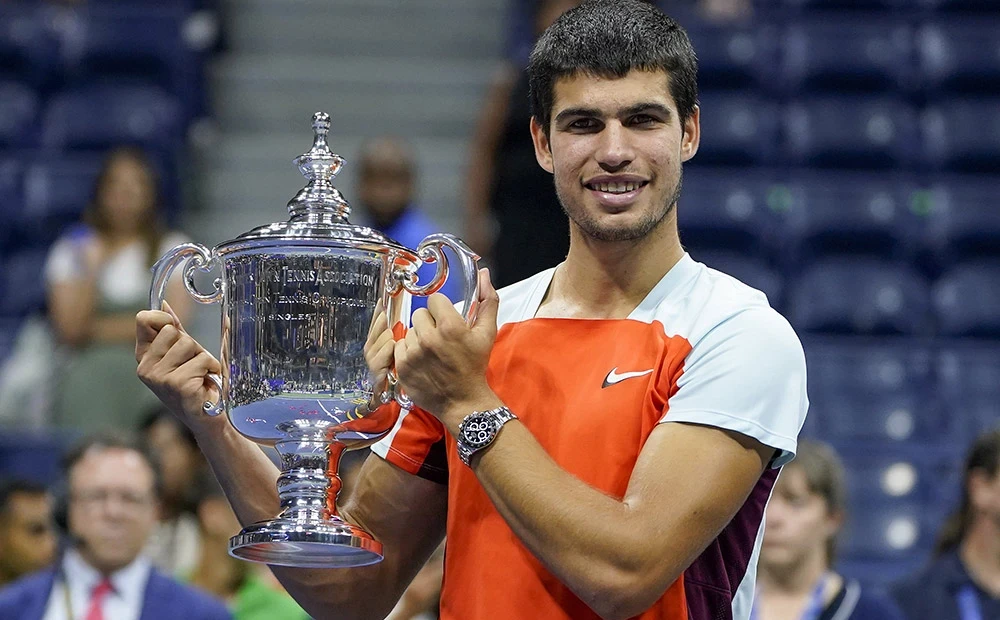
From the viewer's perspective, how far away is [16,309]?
698 cm

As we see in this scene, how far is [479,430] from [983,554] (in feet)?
9.87

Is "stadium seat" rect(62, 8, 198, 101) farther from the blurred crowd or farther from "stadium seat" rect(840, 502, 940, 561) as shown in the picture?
"stadium seat" rect(840, 502, 940, 561)

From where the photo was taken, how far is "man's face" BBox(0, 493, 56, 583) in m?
5.31

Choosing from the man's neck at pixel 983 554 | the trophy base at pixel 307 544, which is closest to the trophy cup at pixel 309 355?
the trophy base at pixel 307 544

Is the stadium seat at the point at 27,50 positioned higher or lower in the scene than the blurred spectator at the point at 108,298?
higher

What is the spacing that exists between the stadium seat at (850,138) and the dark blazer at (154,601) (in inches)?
152

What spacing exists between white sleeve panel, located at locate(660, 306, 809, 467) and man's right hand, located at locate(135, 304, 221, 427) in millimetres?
653

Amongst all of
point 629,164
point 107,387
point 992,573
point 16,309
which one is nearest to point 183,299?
point 107,387

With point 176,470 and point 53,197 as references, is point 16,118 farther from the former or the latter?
point 176,470

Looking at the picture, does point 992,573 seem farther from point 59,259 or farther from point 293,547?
point 59,259

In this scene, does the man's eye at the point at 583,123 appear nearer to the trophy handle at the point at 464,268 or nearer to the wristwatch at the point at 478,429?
the trophy handle at the point at 464,268

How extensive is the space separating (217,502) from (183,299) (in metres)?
1.21

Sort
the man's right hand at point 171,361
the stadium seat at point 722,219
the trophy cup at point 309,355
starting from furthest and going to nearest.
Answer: the stadium seat at point 722,219 → the man's right hand at point 171,361 → the trophy cup at point 309,355

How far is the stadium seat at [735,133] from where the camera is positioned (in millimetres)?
7223
